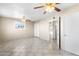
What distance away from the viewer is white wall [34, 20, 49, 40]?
342cm

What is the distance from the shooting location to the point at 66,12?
393 cm

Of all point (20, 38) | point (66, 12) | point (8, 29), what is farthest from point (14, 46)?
point (66, 12)

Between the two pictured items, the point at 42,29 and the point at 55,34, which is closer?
the point at 42,29

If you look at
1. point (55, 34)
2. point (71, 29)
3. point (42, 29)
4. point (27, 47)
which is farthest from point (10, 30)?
point (71, 29)

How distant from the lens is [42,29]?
370 cm

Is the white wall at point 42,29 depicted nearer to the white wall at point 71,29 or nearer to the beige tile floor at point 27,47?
the beige tile floor at point 27,47

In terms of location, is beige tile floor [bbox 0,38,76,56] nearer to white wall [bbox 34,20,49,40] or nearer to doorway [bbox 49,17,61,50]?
white wall [bbox 34,20,49,40]

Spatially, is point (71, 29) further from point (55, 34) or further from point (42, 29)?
point (42, 29)

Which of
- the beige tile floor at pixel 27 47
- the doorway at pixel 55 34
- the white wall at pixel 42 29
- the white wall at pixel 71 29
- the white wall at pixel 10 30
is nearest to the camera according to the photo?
the white wall at pixel 10 30

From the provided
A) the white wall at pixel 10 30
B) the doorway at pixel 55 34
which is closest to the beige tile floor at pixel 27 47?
the white wall at pixel 10 30

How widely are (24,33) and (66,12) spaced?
5.95ft

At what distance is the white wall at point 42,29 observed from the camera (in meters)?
3.42

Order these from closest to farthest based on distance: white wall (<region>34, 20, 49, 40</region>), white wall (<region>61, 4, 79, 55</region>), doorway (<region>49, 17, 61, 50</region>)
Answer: white wall (<region>34, 20, 49, 40</region>) → white wall (<region>61, 4, 79, 55</region>) → doorway (<region>49, 17, 61, 50</region>)

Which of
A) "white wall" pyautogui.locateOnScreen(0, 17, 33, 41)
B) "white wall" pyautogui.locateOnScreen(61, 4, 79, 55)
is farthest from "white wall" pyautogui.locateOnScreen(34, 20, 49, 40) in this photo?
"white wall" pyautogui.locateOnScreen(61, 4, 79, 55)
